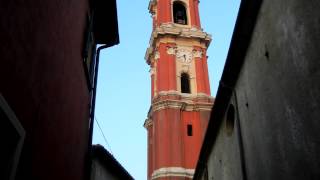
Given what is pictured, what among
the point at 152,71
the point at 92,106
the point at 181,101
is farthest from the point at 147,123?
the point at 92,106

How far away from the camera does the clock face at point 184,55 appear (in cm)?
3409

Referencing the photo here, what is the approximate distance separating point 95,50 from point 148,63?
1045 inches

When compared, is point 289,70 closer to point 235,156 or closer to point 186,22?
point 235,156

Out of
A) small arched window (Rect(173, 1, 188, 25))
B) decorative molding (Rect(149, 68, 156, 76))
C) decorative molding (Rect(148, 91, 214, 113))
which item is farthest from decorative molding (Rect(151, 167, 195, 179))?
small arched window (Rect(173, 1, 188, 25))

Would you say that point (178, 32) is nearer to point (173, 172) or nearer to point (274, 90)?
point (173, 172)

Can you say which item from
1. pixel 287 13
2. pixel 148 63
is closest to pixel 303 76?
pixel 287 13

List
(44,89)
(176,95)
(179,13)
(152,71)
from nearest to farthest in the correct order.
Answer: (44,89), (176,95), (152,71), (179,13)

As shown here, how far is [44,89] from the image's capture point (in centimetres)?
533

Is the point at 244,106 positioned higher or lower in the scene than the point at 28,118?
higher

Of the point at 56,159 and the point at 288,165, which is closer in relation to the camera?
the point at 56,159

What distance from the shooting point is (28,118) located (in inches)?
187

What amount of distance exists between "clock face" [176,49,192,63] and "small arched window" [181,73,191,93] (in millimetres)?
1223

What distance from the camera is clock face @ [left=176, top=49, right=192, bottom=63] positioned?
3409cm

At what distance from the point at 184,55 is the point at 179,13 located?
19.5ft
